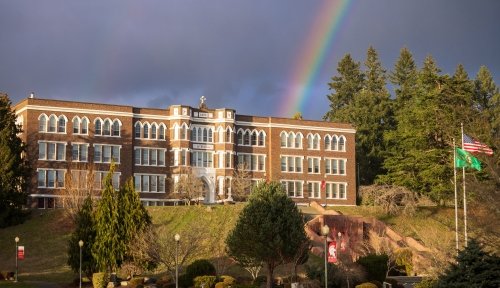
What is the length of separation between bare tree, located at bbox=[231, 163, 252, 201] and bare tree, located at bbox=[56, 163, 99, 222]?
51.8ft

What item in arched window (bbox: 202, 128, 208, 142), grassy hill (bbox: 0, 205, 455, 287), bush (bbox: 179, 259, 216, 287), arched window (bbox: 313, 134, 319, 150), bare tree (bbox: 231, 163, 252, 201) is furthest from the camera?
arched window (bbox: 313, 134, 319, 150)

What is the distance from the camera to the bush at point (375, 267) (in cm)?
4788

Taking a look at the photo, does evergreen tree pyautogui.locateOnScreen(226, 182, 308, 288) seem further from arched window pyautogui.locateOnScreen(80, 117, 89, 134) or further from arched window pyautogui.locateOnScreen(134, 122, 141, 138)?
arched window pyautogui.locateOnScreen(134, 122, 141, 138)

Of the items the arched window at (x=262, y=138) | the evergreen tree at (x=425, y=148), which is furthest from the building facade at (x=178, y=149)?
the evergreen tree at (x=425, y=148)

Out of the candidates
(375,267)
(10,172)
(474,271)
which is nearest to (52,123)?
(10,172)

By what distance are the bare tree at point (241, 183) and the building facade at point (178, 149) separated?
0.52 meters

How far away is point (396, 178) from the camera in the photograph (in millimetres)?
87312

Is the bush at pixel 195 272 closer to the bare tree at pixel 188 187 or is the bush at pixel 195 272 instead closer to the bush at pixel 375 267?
the bush at pixel 375 267

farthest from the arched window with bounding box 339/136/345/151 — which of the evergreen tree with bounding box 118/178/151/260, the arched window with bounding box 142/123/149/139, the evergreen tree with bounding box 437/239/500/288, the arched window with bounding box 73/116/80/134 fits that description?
the evergreen tree with bounding box 437/239/500/288

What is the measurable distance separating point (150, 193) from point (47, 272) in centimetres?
2678

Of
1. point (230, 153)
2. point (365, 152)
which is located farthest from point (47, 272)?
point (365, 152)

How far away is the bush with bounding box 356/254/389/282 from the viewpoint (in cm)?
4788

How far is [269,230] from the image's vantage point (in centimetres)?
4206

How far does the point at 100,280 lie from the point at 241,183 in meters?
39.7
